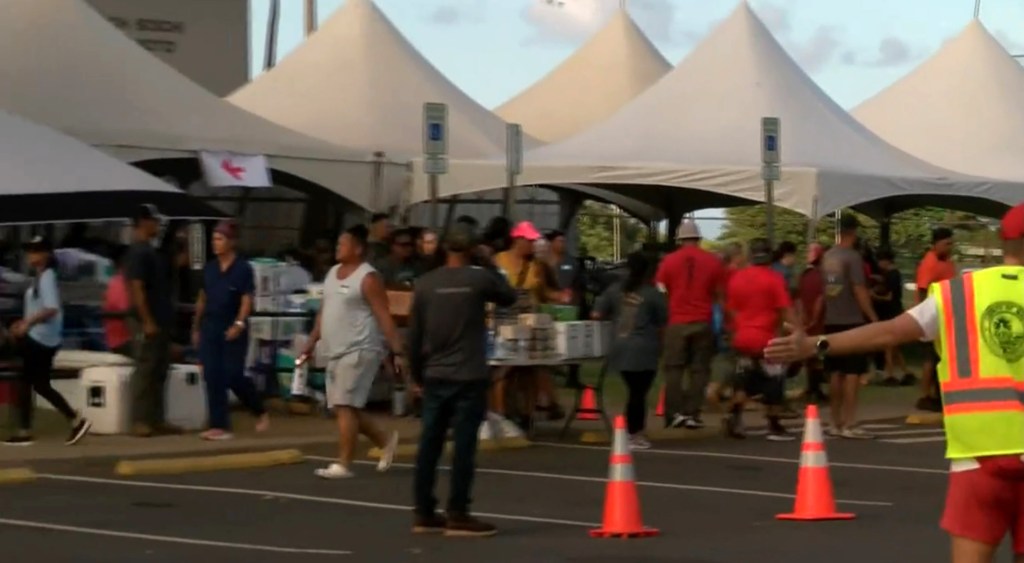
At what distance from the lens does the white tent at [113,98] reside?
80.1 ft

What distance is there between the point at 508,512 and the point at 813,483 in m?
1.86

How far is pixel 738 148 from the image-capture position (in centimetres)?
2656

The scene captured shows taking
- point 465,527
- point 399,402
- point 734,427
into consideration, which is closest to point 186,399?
point 399,402

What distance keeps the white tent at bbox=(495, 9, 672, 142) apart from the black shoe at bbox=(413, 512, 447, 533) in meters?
27.1

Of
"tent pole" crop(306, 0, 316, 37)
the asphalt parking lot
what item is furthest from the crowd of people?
"tent pole" crop(306, 0, 316, 37)

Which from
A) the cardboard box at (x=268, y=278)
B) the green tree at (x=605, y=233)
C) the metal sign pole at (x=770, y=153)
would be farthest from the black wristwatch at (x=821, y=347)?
the green tree at (x=605, y=233)

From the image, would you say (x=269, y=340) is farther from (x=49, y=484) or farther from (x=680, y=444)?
(x=49, y=484)

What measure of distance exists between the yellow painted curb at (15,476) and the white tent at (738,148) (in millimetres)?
13082

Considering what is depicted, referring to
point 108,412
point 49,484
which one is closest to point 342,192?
point 108,412

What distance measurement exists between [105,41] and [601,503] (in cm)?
1507

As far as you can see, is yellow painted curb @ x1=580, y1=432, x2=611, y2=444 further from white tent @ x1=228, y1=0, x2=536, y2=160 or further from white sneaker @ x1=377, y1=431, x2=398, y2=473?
white tent @ x1=228, y1=0, x2=536, y2=160

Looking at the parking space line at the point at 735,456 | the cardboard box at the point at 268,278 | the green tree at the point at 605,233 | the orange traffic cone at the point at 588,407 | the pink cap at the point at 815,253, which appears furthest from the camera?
the green tree at the point at 605,233

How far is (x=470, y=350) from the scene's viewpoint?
443 inches

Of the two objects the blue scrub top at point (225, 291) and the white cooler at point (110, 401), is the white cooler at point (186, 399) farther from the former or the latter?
the blue scrub top at point (225, 291)
